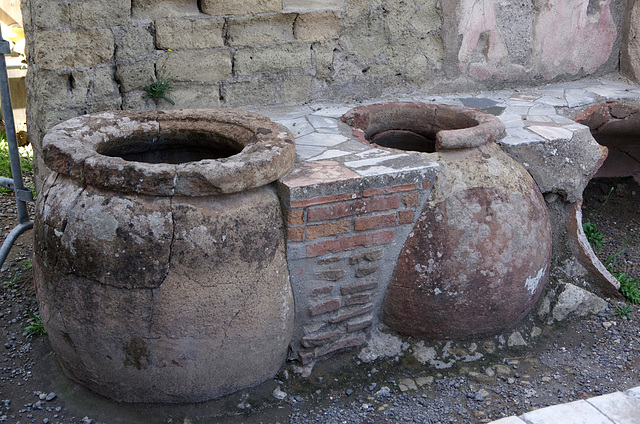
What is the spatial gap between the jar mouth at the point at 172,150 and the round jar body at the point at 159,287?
77 mm

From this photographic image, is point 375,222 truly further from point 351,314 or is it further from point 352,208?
point 351,314

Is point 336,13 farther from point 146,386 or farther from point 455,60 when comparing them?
point 146,386

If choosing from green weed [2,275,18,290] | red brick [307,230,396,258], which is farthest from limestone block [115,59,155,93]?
red brick [307,230,396,258]

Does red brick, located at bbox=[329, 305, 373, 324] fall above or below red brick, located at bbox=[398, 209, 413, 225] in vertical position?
below

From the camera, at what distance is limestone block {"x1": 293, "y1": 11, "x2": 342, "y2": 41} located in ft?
13.0

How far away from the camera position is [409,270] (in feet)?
9.93

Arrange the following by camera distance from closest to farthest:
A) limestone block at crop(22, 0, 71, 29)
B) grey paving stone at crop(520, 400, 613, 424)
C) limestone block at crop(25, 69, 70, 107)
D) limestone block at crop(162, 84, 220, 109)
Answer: grey paving stone at crop(520, 400, 613, 424), limestone block at crop(22, 0, 71, 29), limestone block at crop(25, 69, 70, 107), limestone block at crop(162, 84, 220, 109)

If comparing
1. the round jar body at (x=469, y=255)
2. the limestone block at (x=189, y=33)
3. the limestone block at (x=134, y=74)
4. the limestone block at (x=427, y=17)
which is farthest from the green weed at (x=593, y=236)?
the limestone block at (x=134, y=74)

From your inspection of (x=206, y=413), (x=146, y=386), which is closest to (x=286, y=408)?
(x=206, y=413)

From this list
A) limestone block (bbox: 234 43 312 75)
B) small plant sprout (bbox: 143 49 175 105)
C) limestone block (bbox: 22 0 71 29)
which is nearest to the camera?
limestone block (bbox: 22 0 71 29)

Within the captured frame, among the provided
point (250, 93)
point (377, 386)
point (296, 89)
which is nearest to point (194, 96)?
point (250, 93)

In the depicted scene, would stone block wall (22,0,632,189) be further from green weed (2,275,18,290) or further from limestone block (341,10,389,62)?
green weed (2,275,18,290)

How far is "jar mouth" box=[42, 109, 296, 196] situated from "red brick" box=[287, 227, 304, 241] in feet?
0.78

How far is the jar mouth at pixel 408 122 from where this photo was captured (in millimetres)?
3689
